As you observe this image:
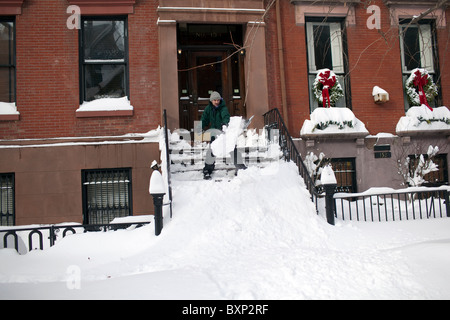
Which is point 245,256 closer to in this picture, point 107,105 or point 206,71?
point 107,105

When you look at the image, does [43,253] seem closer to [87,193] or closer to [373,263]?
[87,193]

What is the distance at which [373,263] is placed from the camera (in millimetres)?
4223

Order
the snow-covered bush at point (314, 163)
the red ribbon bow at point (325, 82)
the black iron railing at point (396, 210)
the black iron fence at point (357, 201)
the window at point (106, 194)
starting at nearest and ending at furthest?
the black iron fence at point (357, 201) → the black iron railing at point (396, 210) → the window at point (106, 194) → the snow-covered bush at point (314, 163) → the red ribbon bow at point (325, 82)

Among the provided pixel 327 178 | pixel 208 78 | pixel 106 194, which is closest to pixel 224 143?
pixel 327 178

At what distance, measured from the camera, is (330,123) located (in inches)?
344

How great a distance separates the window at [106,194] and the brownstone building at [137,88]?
0.02 metres

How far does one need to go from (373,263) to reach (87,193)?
20.6 ft

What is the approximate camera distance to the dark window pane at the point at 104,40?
8570 millimetres

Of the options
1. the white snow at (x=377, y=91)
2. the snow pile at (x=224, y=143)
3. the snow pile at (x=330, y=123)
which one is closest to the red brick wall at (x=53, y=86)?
the snow pile at (x=224, y=143)

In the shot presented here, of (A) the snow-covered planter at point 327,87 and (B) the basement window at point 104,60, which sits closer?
(B) the basement window at point 104,60

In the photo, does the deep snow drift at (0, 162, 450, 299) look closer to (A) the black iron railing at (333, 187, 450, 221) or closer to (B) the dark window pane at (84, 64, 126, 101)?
(A) the black iron railing at (333, 187, 450, 221)

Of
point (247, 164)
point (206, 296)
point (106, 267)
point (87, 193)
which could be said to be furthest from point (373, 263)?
point (87, 193)

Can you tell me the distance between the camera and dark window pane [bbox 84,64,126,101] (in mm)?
8523

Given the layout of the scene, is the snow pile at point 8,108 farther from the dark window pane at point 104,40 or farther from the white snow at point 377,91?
the white snow at point 377,91
